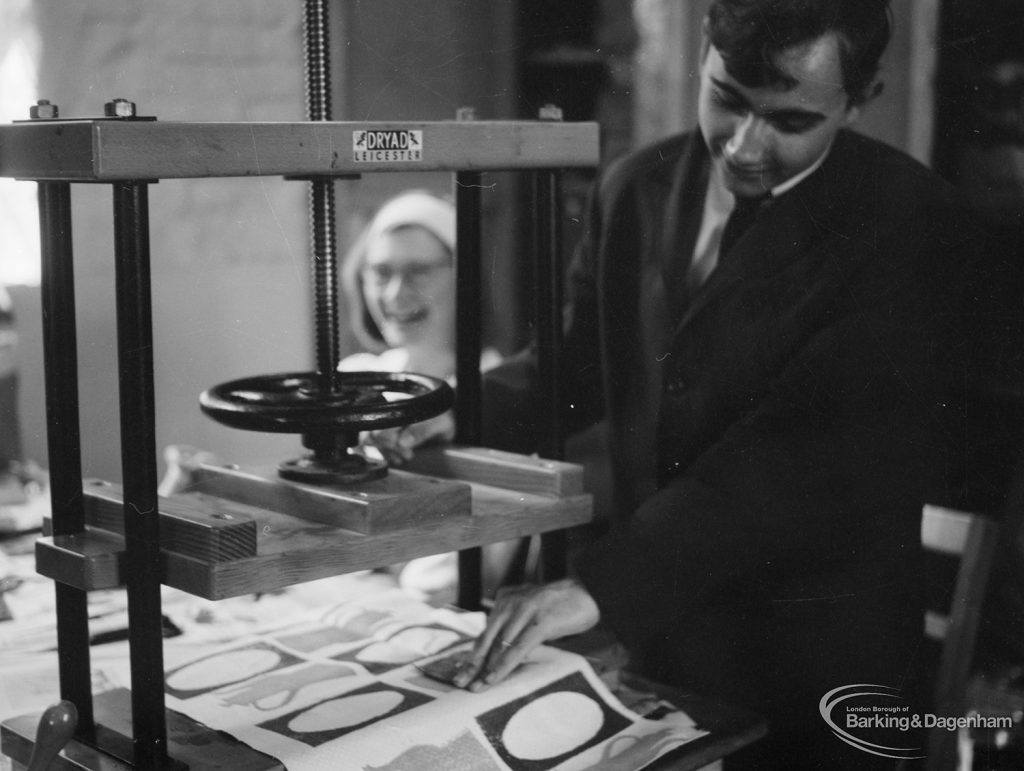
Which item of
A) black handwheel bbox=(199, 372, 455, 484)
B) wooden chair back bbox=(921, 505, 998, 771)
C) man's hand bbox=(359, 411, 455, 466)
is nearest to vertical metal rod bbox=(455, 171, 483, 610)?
man's hand bbox=(359, 411, 455, 466)

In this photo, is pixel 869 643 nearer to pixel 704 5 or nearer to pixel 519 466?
pixel 519 466

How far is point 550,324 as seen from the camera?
1.34 metres

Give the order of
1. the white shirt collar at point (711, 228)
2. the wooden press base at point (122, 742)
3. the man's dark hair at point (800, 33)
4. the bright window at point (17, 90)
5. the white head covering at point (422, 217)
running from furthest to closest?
the white head covering at point (422, 217)
the bright window at point (17, 90)
the white shirt collar at point (711, 228)
the man's dark hair at point (800, 33)
the wooden press base at point (122, 742)

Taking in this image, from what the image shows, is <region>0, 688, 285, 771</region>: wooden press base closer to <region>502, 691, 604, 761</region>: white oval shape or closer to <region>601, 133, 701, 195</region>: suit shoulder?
<region>502, 691, 604, 761</region>: white oval shape

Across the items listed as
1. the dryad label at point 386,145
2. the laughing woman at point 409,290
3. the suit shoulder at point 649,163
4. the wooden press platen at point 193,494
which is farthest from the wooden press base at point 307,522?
the laughing woman at point 409,290

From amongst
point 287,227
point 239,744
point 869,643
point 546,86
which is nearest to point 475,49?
point 546,86

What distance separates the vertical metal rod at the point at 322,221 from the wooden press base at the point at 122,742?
324mm

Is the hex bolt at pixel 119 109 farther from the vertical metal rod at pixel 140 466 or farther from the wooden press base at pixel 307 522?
the wooden press base at pixel 307 522

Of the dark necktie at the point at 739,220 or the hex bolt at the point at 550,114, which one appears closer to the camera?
the hex bolt at the point at 550,114

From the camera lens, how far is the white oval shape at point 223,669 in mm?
1233

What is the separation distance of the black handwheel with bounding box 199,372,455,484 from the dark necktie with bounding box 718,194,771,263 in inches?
16.9

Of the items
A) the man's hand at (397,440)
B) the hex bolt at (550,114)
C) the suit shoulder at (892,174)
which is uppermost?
the hex bolt at (550,114)

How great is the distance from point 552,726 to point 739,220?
0.61 metres

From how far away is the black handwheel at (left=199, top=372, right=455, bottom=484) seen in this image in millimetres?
1051
